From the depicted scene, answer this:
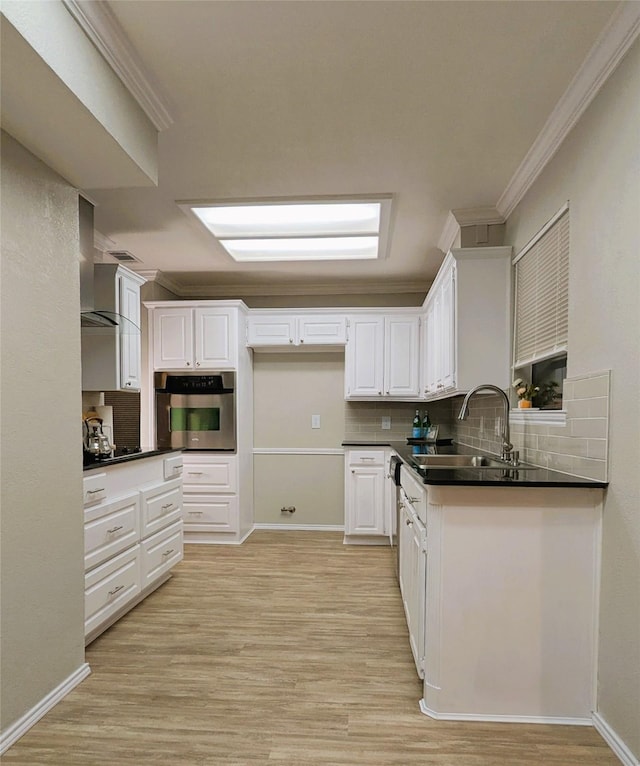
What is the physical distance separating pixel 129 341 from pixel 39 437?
141cm

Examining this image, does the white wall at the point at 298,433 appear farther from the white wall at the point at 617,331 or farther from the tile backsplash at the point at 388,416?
the white wall at the point at 617,331

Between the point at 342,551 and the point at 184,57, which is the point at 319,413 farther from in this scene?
the point at 184,57

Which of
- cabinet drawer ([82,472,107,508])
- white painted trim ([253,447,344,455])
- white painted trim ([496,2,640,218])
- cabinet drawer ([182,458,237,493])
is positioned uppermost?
white painted trim ([496,2,640,218])

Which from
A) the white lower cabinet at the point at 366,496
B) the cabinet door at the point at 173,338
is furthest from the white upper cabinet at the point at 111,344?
the white lower cabinet at the point at 366,496

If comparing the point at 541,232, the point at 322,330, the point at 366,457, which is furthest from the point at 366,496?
the point at 541,232

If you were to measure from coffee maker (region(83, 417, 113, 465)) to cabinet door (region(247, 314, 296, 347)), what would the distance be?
210 centimetres

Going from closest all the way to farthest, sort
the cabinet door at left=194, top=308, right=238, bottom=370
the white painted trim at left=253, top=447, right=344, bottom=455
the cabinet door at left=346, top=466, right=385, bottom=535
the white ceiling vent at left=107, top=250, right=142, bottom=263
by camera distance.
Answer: the white ceiling vent at left=107, top=250, right=142, bottom=263, the cabinet door at left=346, top=466, right=385, bottom=535, the cabinet door at left=194, top=308, right=238, bottom=370, the white painted trim at left=253, top=447, right=344, bottom=455

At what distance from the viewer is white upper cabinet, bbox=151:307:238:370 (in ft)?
14.8

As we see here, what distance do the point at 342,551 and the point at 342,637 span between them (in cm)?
165

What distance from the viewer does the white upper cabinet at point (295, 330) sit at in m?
4.78

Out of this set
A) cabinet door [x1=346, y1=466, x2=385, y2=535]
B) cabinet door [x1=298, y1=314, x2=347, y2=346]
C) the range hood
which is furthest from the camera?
cabinet door [x1=298, y1=314, x2=347, y2=346]

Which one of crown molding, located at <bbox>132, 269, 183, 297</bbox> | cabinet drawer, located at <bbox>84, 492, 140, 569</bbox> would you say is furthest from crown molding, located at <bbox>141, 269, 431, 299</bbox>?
cabinet drawer, located at <bbox>84, 492, 140, 569</bbox>

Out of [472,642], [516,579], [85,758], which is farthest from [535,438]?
[85,758]

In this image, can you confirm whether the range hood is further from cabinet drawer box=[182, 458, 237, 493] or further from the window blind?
the window blind
